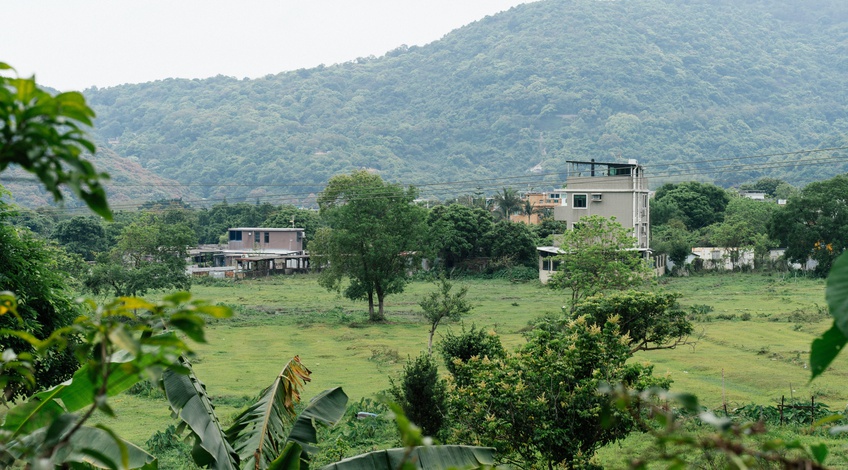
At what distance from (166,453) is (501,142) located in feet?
568

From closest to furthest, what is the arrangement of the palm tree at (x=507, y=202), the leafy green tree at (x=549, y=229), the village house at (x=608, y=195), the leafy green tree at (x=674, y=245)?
1. the village house at (x=608, y=195)
2. the leafy green tree at (x=674, y=245)
3. the leafy green tree at (x=549, y=229)
4. the palm tree at (x=507, y=202)

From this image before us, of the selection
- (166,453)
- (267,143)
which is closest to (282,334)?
(166,453)

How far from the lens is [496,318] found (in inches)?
1289

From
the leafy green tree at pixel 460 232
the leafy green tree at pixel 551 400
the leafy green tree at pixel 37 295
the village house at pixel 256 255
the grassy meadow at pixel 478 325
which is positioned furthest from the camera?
the village house at pixel 256 255

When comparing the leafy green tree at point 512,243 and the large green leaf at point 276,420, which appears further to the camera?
the leafy green tree at point 512,243

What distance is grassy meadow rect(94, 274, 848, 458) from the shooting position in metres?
19.5

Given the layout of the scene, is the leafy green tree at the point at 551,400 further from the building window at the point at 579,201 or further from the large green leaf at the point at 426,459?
the building window at the point at 579,201

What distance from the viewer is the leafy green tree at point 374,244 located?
113 feet

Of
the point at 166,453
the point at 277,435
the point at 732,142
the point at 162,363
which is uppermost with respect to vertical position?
the point at 732,142

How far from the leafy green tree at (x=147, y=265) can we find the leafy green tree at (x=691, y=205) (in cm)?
3867

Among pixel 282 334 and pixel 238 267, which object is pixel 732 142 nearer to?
pixel 238 267

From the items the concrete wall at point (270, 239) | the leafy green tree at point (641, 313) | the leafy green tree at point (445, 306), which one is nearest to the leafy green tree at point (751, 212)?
the concrete wall at point (270, 239)

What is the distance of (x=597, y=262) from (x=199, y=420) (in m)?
22.0

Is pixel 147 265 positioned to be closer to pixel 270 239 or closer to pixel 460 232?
pixel 460 232
